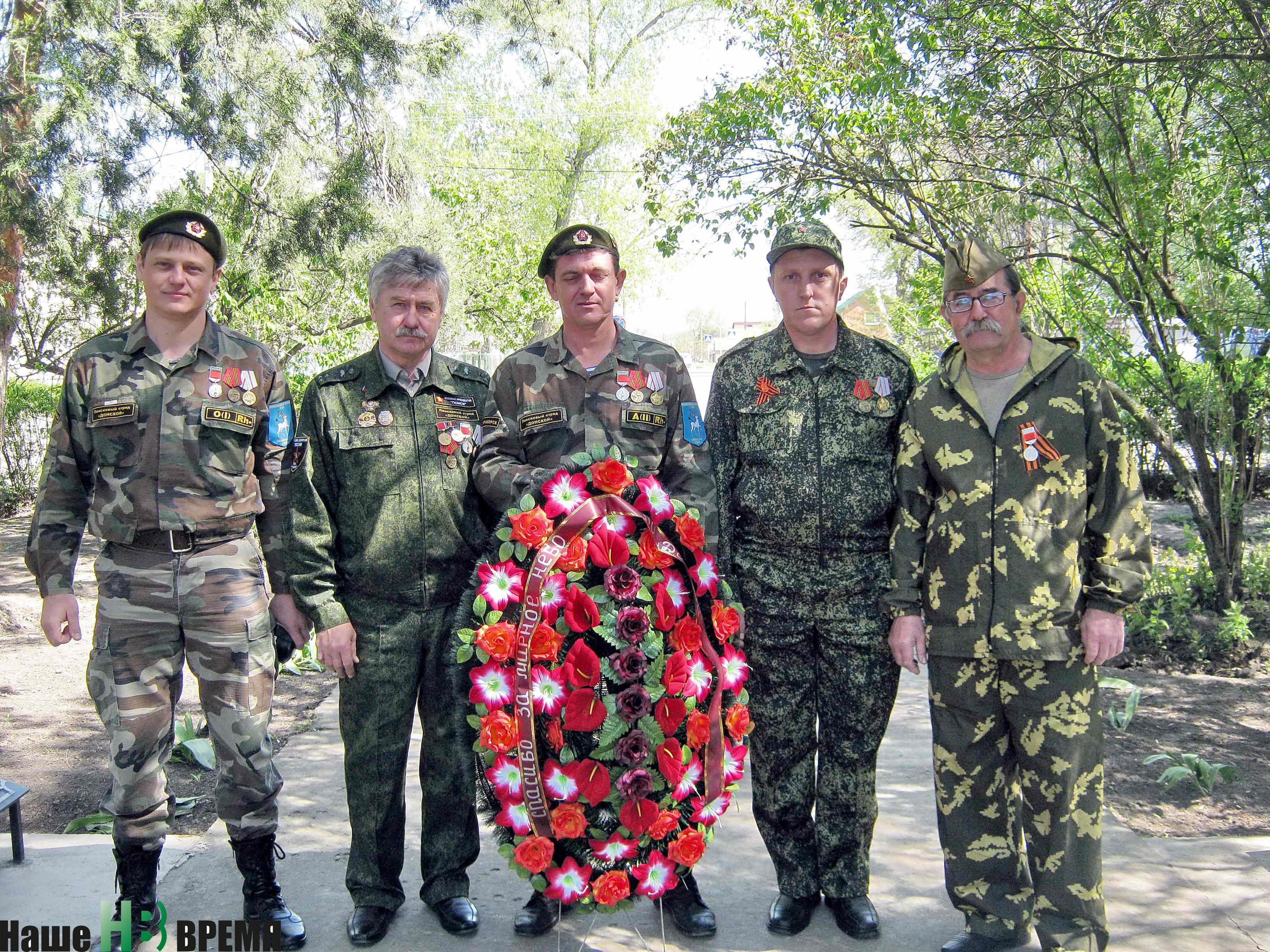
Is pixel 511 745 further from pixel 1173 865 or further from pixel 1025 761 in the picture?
pixel 1173 865

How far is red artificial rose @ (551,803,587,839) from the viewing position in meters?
2.72

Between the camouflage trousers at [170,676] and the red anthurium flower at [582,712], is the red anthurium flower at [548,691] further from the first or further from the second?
the camouflage trousers at [170,676]

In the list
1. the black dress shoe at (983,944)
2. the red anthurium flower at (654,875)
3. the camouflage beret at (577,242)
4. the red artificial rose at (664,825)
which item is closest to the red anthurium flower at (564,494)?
the camouflage beret at (577,242)

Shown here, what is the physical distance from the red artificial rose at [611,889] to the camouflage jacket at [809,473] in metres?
0.95

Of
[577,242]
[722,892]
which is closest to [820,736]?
[722,892]

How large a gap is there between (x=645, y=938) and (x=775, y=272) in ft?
7.16

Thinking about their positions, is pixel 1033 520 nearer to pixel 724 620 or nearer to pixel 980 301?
pixel 980 301

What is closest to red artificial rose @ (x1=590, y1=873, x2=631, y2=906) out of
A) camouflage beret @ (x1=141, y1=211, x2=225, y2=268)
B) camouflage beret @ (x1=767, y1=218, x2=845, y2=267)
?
camouflage beret @ (x1=767, y1=218, x2=845, y2=267)

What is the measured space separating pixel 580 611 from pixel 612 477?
15.5 inches

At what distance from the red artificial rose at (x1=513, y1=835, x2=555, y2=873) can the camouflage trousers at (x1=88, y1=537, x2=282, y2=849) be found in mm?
892

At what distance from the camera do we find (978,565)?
295 centimetres

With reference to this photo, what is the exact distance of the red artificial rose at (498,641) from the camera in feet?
9.00

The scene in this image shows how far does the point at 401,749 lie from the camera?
3.20 m

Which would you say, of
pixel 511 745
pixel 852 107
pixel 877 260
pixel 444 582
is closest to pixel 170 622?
pixel 444 582
